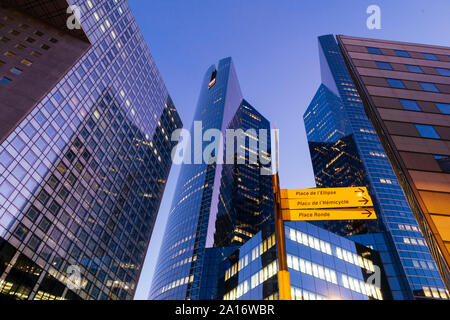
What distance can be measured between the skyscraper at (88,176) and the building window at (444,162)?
166ft

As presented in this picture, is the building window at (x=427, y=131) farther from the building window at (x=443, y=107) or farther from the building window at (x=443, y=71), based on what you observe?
the building window at (x=443, y=71)

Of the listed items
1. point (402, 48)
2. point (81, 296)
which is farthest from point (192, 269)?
point (402, 48)

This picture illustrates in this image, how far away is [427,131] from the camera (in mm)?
21109

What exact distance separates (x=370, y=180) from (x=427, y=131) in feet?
318

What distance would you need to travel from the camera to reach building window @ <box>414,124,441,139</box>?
68.0 feet

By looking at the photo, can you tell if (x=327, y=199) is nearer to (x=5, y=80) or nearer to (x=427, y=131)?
(x=427, y=131)

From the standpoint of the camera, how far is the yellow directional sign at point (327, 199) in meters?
7.66

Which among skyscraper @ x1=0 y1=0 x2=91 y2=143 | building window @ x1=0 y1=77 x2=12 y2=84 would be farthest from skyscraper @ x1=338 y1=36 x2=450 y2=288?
building window @ x1=0 y1=77 x2=12 y2=84

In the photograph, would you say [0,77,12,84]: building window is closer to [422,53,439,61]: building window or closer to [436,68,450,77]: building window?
[422,53,439,61]: building window

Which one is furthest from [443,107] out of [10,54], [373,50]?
[10,54]

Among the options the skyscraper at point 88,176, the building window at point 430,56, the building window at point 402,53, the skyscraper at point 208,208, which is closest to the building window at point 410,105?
the building window at point 402,53

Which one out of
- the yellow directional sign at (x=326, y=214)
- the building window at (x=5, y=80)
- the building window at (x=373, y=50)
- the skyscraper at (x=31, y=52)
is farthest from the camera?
the building window at (x=5, y=80)

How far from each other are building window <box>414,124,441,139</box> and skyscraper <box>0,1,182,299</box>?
50.2 meters

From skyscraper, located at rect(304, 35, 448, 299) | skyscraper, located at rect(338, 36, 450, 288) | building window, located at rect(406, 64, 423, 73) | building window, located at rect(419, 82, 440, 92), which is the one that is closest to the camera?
skyscraper, located at rect(338, 36, 450, 288)
